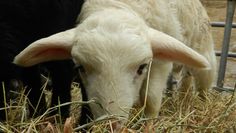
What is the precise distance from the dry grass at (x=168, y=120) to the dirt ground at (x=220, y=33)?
2.81 metres

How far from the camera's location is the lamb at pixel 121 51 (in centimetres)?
325

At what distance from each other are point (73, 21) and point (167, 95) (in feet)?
4.40

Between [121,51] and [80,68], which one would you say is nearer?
[121,51]

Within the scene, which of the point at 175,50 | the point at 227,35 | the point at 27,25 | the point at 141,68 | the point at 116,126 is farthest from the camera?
the point at 227,35

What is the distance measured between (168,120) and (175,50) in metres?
0.44

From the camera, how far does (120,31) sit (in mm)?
3381

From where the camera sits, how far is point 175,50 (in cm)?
355

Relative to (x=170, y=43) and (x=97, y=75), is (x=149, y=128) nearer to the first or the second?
(x=97, y=75)

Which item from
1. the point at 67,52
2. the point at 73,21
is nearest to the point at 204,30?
the point at 73,21

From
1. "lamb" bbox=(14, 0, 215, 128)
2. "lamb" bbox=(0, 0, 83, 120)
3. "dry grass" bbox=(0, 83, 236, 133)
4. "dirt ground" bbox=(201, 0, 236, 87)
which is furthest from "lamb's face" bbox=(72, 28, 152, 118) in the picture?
"dirt ground" bbox=(201, 0, 236, 87)

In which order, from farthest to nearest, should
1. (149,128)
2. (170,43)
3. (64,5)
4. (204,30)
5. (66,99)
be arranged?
1. (204,30)
2. (66,99)
3. (64,5)
4. (170,43)
5. (149,128)

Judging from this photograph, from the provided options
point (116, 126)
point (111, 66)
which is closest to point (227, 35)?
point (111, 66)

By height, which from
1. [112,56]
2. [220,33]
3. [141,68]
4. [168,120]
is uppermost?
[112,56]

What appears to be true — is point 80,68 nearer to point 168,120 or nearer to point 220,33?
point 168,120
